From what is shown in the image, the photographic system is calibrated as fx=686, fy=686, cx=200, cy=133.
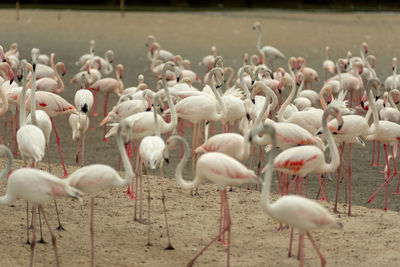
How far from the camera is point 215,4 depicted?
2861cm

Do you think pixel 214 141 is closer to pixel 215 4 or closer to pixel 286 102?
pixel 286 102

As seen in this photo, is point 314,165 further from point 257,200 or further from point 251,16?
point 251,16

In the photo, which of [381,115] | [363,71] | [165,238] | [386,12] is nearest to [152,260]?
[165,238]

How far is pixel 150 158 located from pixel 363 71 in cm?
784

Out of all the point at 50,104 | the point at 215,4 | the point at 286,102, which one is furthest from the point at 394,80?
the point at 215,4

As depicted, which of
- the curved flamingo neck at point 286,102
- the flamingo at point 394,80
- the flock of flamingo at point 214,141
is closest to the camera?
the flock of flamingo at point 214,141

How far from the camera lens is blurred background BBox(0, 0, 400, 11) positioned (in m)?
26.5

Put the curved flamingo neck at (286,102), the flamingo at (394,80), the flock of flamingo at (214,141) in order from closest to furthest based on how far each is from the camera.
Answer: the flock of flamingo at (214,141)
the curved flamingo neck at (286,102)
the flamingo at (394,80)

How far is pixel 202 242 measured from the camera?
5750mm

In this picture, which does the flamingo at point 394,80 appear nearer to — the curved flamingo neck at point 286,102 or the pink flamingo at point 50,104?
the curved flamingo neck at point 286,102

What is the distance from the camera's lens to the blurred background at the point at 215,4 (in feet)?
86.8

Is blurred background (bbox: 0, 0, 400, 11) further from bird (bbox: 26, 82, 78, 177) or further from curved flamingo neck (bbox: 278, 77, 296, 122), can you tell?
curved flamingo neck (bbox: 278, 77, 296, 122)

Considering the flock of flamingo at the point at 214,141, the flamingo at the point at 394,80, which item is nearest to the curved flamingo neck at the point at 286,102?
the flock of flamingo at the point at 214,141

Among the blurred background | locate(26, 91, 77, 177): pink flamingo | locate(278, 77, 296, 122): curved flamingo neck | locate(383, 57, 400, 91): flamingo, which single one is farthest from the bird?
the blurred background
